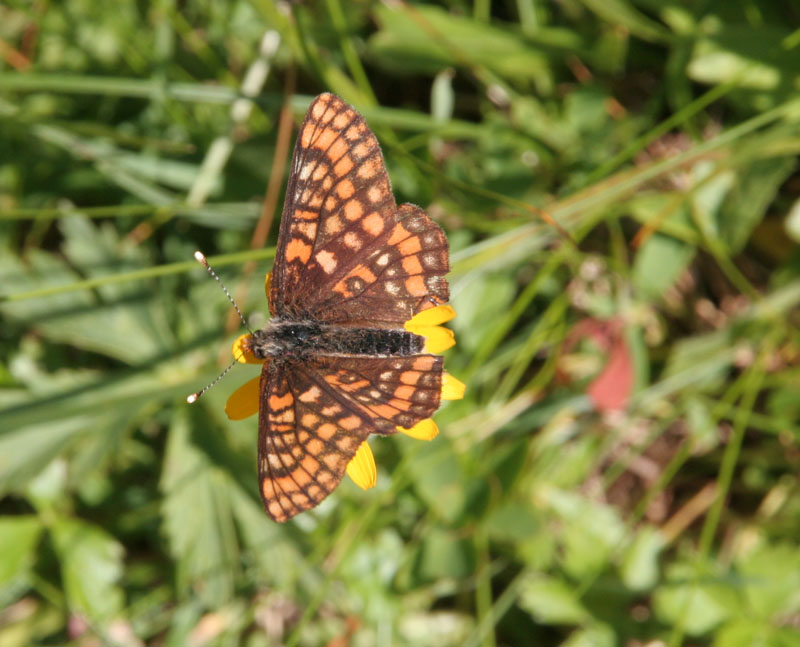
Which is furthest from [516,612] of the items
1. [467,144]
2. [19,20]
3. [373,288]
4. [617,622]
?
[19,20]

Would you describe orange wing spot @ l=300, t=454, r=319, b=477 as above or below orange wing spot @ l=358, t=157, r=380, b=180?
below

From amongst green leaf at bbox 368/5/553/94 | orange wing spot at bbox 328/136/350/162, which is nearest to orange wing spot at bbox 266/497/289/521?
orange wing spot at bbox 328/136/350/162

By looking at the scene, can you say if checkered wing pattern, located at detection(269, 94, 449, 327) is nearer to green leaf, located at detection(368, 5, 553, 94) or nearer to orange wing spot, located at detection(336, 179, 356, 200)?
orange wing spot, located at detection(336, 179, 356, 200)

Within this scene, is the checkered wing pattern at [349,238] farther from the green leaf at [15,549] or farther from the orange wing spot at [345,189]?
the green leaf at [15,549]

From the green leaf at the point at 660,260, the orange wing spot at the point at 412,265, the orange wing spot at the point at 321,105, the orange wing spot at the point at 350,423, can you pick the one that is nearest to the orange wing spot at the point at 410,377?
the orange wing spot at the point at 350,423

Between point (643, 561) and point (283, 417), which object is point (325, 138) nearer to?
point (283, 417)

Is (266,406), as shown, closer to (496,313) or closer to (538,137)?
(496,313)
